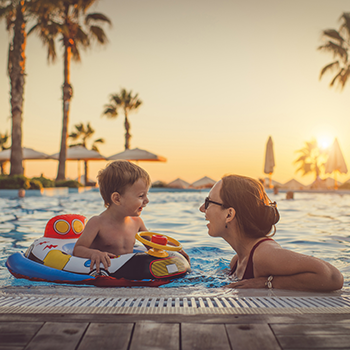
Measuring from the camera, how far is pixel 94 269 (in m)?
2.81

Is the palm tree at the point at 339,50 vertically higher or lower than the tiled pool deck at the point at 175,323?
higher

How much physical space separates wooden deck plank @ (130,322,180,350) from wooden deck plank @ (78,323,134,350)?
31 millimetres

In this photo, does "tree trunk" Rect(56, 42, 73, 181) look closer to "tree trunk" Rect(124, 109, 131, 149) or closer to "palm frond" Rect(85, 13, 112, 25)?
"palm frond" Rect(85, 13, 112, 25)

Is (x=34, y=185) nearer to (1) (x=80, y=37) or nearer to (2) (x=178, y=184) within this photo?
(1) (x=80, y=37)

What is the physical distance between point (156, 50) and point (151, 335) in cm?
1757

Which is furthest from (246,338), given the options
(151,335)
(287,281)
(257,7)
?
(257,7)

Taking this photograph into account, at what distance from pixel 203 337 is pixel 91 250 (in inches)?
72.5

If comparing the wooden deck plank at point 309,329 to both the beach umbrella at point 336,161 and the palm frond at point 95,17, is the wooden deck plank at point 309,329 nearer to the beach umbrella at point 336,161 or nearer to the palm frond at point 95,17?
the palm frond at point 95,17

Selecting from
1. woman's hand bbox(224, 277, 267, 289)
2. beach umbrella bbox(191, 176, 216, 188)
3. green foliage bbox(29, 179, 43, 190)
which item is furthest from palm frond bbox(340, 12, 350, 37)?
woman's hand bbox(224, 277, 267, 289)

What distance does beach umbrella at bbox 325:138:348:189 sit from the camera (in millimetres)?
26062

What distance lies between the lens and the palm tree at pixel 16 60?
51.8 feet

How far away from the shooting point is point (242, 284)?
231 centimetres

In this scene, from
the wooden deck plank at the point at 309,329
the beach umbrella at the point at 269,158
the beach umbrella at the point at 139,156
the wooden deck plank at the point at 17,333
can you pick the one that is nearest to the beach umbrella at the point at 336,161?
the beach umbrella at the point at 269,158

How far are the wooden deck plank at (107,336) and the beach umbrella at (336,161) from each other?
2767 centimetres
